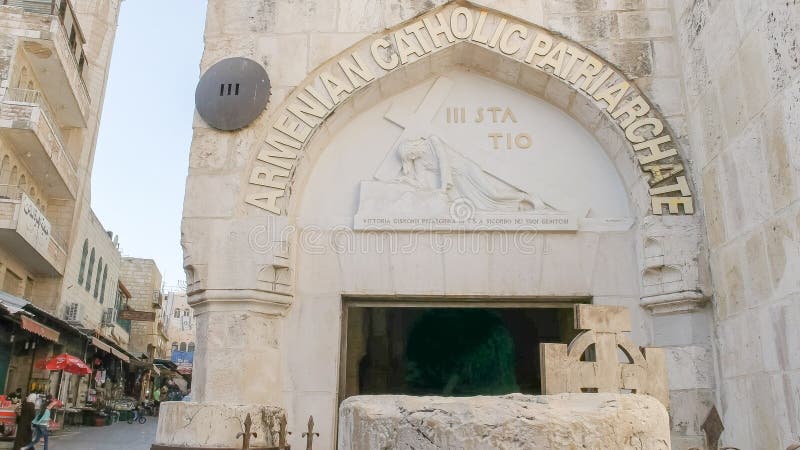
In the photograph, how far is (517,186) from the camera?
23.1 feet

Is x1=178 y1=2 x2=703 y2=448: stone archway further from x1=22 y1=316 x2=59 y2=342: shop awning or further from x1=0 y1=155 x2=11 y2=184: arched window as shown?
x1=0 y1=155 x2=11 y2=184: arched window

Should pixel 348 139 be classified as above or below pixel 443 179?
above

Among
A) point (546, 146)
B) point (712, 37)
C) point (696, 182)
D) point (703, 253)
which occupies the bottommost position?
point (703, 253)

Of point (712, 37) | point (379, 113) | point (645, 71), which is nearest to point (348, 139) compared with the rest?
point (379, 113)

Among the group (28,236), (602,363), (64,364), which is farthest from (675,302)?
(28,236)

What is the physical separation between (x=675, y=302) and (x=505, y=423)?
4499 millimetres

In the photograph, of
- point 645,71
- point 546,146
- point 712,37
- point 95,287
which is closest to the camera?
point 712,37

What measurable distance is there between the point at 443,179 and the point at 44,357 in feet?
54.1

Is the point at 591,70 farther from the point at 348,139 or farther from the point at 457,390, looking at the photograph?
the point at 457,390

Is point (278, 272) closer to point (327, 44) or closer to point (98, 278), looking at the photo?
point (327, 44)

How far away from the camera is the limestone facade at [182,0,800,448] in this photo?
221 inches

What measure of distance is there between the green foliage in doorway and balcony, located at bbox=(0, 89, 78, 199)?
11.9 metres

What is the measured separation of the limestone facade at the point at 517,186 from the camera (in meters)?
5.62

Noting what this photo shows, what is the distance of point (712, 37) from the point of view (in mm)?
6145
